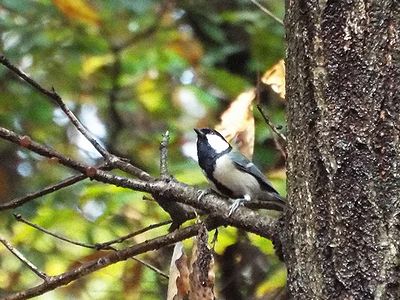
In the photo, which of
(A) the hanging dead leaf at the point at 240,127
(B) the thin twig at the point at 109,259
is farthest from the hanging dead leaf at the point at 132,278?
(B) the thin twig at the point at 109,259

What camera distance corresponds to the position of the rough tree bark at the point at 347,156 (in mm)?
1090

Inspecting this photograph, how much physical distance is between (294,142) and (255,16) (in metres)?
2.11

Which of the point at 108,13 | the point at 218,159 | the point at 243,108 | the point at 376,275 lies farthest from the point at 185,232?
the point at 108,13

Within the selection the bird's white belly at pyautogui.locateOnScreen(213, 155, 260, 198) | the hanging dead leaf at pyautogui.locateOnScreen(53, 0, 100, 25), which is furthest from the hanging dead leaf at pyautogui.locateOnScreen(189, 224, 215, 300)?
the hanging dead leaf at pyautogui.locateOnScreen(53, 0, 100, 25)

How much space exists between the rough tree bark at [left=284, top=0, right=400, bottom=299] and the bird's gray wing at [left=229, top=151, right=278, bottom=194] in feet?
3.63

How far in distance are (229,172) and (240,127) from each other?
76 cm

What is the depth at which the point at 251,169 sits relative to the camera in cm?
258

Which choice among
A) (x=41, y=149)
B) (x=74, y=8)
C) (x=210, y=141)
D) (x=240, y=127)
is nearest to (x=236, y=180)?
(x=210, y=141)

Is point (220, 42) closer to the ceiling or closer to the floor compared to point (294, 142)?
closer to the ceiling

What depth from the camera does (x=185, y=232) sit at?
1.26m

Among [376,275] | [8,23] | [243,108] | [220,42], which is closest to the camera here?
[376,275]

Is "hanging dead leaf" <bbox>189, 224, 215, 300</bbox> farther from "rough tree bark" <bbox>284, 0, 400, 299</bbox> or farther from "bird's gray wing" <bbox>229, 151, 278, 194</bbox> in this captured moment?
"bird's gray wing" <bbox>229, 151, 278, 194</bbox>

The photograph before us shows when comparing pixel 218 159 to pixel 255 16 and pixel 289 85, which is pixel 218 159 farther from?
pixel 289 85

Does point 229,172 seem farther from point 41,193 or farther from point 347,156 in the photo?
point 347,156
